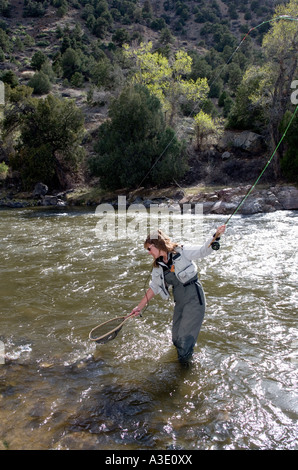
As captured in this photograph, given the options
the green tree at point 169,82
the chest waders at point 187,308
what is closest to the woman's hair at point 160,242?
the chest waders at point 187,308

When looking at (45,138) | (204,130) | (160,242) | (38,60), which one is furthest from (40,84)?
(160,242)

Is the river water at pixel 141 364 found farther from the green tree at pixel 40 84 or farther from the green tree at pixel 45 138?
the green tree at pixel 40 84

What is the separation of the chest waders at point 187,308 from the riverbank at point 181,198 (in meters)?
14.6

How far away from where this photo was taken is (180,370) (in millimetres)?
5043

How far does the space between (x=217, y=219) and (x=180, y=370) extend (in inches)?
529

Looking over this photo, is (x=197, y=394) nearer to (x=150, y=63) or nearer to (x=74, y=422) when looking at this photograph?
(x=74, y=422)

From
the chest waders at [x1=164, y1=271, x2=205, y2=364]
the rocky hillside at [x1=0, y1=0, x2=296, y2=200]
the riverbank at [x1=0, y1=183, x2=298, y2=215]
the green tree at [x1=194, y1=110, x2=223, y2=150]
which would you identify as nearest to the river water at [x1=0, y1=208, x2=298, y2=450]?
the chest waders at [x1=164, y1=271, x2=205, y2=364]

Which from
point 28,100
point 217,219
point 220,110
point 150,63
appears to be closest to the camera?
point 217,219

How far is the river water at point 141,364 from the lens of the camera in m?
3.85

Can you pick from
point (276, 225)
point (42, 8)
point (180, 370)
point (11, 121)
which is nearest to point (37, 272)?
point (180, 370)

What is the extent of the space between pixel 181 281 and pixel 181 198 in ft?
62.6

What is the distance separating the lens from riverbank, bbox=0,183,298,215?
19.1m
